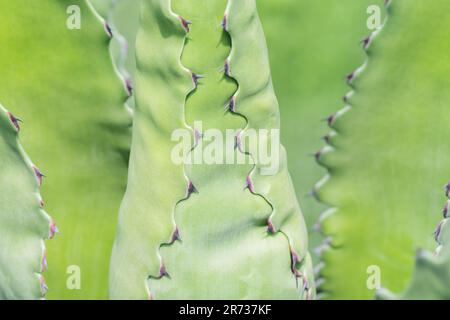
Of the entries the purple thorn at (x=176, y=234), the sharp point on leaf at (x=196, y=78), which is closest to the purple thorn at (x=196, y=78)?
the sharp point on leaf at (x=196, y=78)

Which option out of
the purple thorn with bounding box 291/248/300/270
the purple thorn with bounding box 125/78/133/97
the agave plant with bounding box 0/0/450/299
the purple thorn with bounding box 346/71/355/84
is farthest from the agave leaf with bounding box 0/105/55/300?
the purple thorn with bounding box 346/71/355/84

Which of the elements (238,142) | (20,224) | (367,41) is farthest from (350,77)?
(20,224)

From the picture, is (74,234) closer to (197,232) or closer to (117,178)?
(117,178)

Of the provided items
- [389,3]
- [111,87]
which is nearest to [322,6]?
[389,3]

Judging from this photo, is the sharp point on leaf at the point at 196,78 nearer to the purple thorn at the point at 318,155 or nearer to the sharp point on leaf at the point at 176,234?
the sharp point on leaf at the point at 176,234

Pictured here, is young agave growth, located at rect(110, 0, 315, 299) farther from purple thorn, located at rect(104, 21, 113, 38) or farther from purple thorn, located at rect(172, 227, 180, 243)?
purple thorn, located at rect(104, 21, 113, 38)

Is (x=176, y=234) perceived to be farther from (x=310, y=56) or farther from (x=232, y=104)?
(x=310, y=56)
